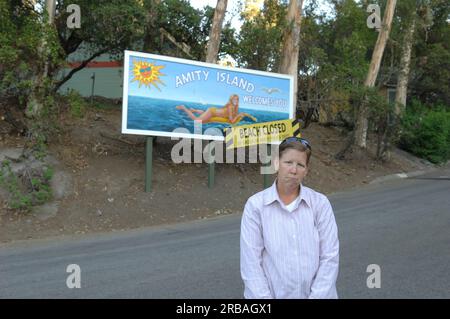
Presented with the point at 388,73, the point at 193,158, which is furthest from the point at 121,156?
the point at 388,73

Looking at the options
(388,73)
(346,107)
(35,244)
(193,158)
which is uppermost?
(388,73)

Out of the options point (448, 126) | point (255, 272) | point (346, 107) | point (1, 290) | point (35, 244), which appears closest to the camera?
point (255, 272)

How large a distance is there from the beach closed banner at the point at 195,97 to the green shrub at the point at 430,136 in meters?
10.9

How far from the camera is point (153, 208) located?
1413 centimetres

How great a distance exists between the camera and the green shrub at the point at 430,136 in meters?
25.8

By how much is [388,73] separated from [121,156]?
16.0 meters

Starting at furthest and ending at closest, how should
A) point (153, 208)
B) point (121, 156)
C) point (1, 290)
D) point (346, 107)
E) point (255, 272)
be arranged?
1. point (346, 107)
2. point (121, 156)
3. point (153, 208)
4. point (1, 290)
5. point (255, 272)

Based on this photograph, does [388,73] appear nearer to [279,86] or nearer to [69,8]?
[279,86]

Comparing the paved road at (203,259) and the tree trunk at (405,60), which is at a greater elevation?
the tree trunk at (405,60)

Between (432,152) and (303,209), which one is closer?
(303,209)
